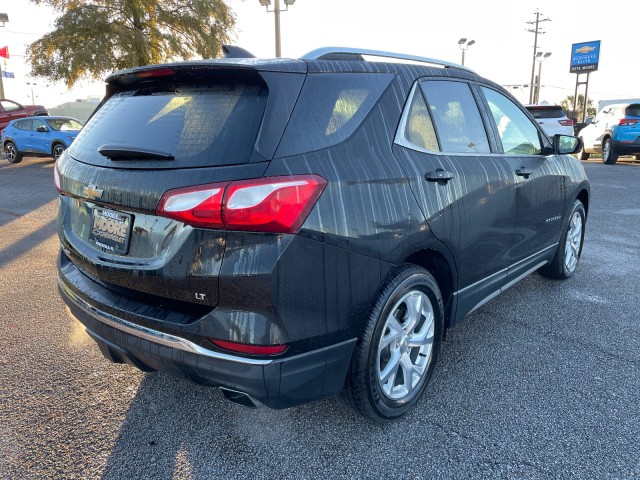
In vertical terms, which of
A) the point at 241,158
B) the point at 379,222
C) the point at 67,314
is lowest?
the point at 67,314

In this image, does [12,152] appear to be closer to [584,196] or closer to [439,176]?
[584,196]

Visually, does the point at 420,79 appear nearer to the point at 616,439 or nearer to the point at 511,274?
the point at 511,274

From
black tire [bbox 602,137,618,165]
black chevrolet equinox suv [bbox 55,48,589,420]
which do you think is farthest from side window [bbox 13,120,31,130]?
black tire [bbox 602,137,618,165]

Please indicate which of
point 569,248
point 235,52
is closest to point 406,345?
point 235,52

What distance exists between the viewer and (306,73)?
2.15 metres

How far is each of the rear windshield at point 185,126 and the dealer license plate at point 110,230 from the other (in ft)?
0.72

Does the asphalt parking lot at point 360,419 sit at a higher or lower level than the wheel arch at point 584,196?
lower

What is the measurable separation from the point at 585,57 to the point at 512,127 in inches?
1926

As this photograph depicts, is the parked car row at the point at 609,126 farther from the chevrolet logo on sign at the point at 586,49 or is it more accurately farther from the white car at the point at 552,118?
the chevrolet logo on sign at the point at 586,49

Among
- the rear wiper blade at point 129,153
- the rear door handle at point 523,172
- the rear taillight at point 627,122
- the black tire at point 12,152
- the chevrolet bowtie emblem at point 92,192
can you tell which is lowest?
the black tire at point 12,152

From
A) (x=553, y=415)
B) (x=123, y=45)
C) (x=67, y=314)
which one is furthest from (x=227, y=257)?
(x=123, y=45)

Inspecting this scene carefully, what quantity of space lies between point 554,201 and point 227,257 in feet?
10.1

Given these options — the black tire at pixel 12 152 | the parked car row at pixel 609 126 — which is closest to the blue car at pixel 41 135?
the black tire at pixel 12 152

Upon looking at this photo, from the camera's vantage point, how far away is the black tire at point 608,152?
15.6 m
